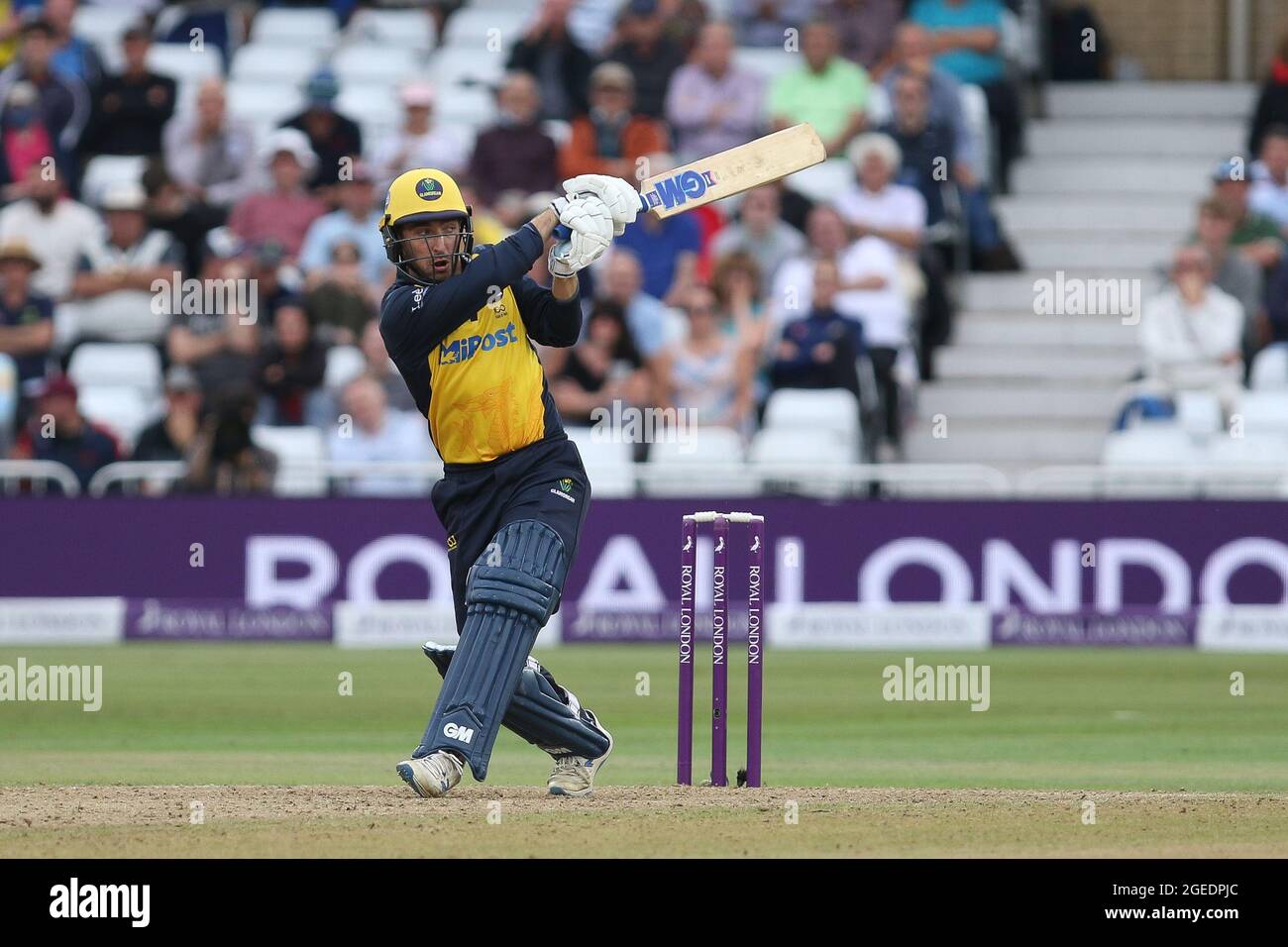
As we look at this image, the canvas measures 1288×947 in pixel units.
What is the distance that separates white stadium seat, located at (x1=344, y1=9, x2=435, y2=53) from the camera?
20672 mm

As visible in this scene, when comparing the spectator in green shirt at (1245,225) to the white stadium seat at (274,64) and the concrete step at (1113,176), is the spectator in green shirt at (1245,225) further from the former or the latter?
the white stadium seat at (274,64)

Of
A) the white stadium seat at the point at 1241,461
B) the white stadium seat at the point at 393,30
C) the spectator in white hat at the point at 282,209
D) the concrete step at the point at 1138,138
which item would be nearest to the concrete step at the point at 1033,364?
the white stadium seat at the point at 1241,461

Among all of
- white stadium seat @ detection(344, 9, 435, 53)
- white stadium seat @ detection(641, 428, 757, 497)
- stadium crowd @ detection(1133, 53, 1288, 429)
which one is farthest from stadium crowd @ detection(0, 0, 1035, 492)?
white stadium seat @ detection(344, 9, 435, 53)

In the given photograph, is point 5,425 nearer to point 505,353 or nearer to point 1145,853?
point 505,353

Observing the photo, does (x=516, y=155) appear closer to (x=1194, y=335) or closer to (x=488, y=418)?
(x=1194, y=335)

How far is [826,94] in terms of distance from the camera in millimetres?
18266

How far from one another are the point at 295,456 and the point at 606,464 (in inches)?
89.7

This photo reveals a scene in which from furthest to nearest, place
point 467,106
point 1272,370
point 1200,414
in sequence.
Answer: point 467,106
point 1272,370
point 1200,414

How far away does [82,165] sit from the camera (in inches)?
763

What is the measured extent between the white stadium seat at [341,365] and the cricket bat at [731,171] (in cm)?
905

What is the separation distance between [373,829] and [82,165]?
A: 13243 millimetres

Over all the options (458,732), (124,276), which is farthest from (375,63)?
(458,732)

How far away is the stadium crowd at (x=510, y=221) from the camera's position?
54.3 feet
